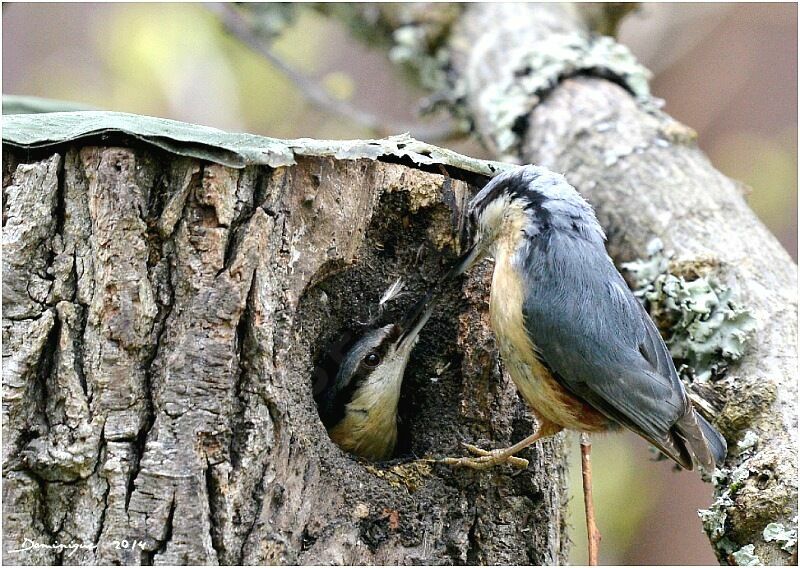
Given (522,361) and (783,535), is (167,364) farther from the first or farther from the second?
(783,535)

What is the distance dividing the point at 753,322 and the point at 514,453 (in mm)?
886

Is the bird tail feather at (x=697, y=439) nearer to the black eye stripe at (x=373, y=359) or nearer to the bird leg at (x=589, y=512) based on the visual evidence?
the bird leg at (x=589, y=512)

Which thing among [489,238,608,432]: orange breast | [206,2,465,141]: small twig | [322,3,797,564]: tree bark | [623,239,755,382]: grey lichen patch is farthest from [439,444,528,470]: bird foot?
[206,2,465,141]: small twig

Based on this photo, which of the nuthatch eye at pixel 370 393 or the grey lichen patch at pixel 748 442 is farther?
the nuthatch eye at pixel 370 393

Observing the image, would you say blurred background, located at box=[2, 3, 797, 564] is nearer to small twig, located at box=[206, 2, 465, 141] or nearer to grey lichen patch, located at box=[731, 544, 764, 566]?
small twig, located at box=[206, 2, 465, 141]

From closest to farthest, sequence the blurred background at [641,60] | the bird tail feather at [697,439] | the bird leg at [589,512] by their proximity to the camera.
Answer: the bird tail feather at [697,439] → the bird leg at [589,512] → the blurred background at [641,60]

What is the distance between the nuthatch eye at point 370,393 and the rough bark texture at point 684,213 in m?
0.91

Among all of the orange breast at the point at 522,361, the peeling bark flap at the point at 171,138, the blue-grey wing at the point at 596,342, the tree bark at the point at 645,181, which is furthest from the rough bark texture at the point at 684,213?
the peeling bark flap at the point at 171,138

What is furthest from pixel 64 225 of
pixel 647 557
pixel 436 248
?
pixel 647 557

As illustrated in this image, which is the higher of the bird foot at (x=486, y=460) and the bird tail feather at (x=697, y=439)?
the bird tail feather at (x=697, y=439)

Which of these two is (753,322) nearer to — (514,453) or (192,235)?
(514,453)

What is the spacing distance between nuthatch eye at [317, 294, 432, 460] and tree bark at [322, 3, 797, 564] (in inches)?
35.7

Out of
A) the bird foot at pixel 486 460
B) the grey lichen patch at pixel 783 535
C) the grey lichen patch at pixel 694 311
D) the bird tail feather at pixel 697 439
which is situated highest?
the grey lichen patch at pixel 694 311

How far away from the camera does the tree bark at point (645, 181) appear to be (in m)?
2.40
